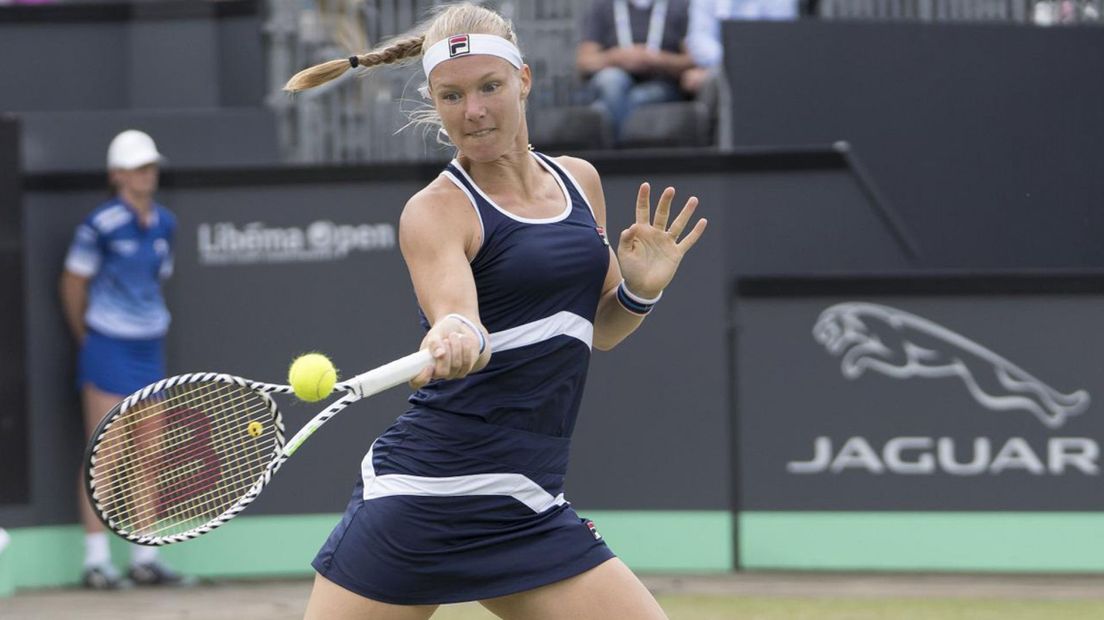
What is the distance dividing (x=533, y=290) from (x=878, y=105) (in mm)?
4830

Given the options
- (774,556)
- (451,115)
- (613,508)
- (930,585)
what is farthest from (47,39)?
(451,115)

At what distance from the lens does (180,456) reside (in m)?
3.78

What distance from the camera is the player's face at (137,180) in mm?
7016

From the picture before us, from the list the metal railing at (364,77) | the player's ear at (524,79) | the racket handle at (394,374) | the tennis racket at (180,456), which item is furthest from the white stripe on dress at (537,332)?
the metal railing at (364,77)

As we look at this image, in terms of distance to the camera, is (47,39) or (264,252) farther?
(47,39)

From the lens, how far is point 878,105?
7887 millimetres

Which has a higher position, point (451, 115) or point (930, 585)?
point (451, 115)

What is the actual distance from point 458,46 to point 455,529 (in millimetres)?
978

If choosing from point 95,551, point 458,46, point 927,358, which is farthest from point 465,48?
point 95,551

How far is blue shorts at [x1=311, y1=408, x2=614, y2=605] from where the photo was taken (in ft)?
11.3

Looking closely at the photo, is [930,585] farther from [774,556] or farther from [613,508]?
[613,508]

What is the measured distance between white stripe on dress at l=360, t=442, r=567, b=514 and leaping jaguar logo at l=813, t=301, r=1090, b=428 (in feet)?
12.6

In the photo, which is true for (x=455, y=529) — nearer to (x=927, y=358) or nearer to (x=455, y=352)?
(x=455, y=352)

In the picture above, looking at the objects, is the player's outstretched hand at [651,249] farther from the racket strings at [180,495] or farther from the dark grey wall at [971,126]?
the dark grey wall at [971,126]
